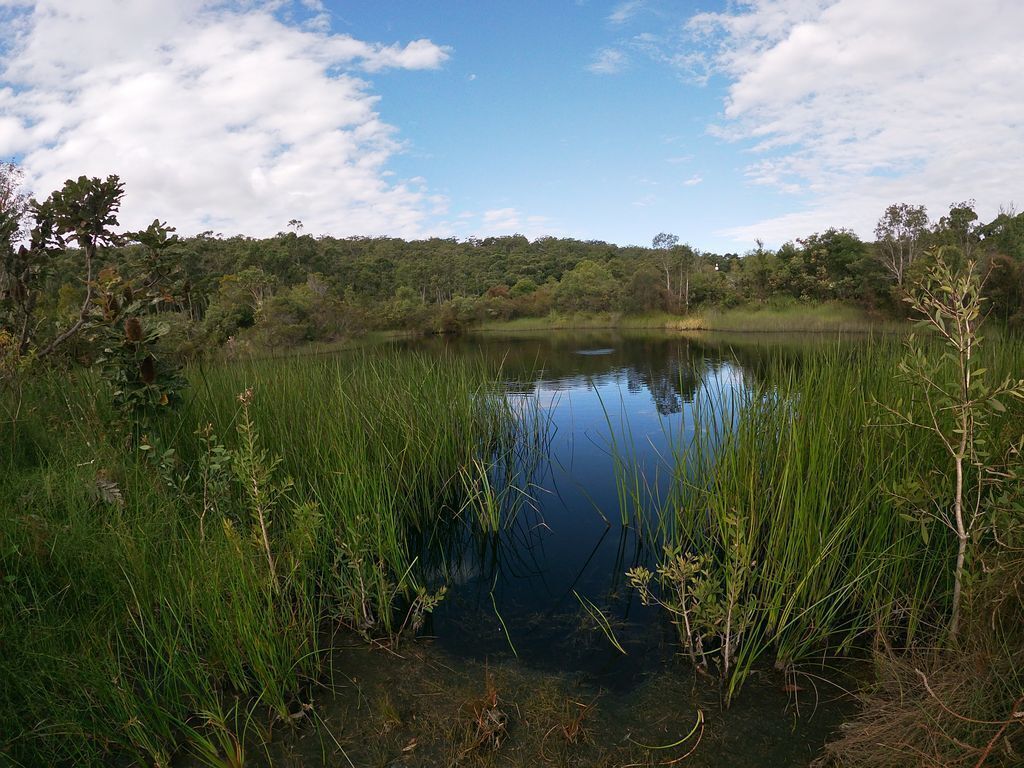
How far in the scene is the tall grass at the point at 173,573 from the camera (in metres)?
2.07

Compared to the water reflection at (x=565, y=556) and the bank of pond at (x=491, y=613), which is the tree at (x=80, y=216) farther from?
the water reflection at (x=565, y=556)

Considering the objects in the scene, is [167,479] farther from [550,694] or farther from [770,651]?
[770,651]

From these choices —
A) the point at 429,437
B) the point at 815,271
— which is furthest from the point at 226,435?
the point at 815,271

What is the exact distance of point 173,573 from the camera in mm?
2539

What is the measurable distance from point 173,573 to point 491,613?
185 centimetres

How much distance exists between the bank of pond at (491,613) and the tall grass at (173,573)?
0.8 inches

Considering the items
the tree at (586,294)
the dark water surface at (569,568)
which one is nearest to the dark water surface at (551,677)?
the dark water surface at (569,568)

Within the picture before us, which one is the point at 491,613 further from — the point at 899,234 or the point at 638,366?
the point at 899,234

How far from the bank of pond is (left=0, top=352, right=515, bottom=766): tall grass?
0.07ft

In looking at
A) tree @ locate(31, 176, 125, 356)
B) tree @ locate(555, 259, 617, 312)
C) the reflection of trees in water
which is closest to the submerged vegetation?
tree @ locate(31, 176, 125, 356)

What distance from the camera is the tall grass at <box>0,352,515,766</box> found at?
6.80ft

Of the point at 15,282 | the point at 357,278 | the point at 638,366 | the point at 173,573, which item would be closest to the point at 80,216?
the point at 15,282

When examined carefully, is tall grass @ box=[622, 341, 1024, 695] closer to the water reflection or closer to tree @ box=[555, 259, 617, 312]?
the water reflection

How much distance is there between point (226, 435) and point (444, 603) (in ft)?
7.42
